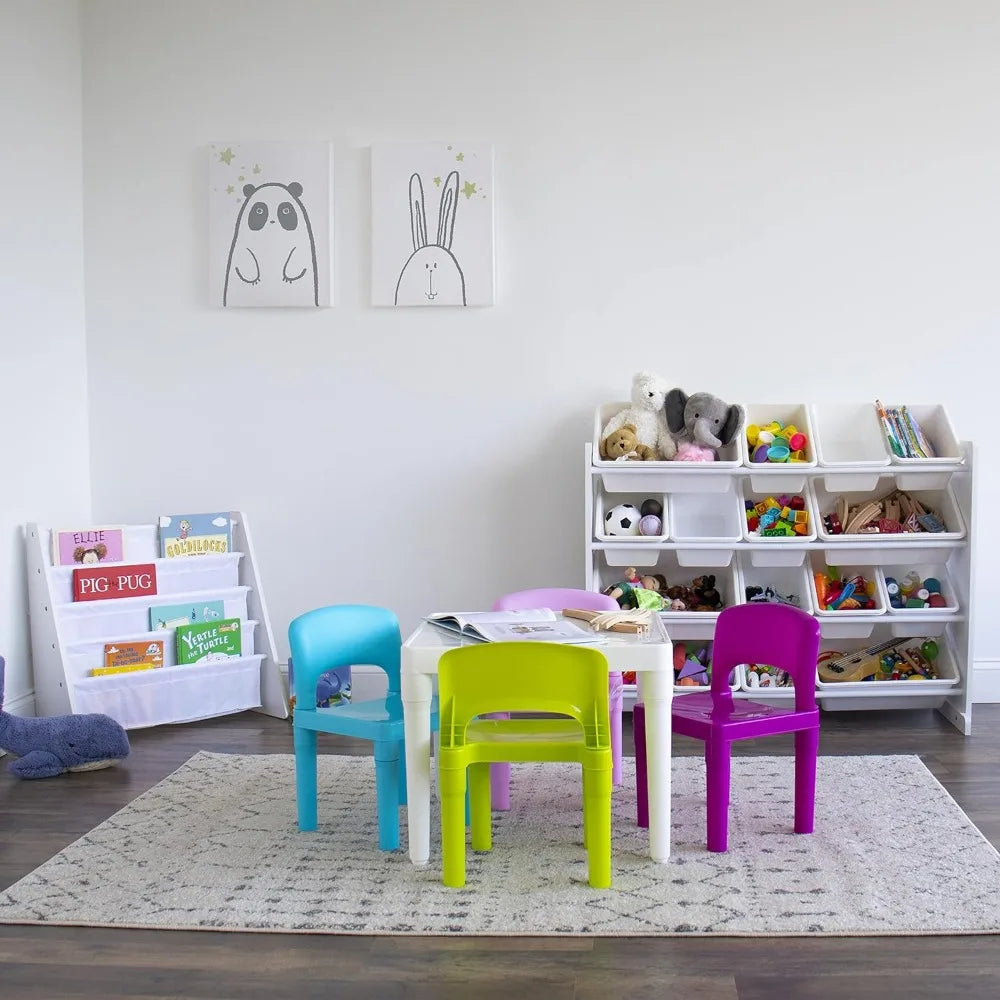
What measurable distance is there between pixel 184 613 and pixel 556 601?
64.0 inches

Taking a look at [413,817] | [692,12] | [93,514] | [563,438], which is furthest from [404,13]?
[413,817]

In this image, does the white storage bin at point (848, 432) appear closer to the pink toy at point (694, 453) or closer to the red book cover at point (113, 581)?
the pink toy at point (694, 453)

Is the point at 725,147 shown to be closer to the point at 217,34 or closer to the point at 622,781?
the point at 217,34

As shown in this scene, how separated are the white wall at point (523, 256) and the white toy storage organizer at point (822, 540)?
0.31 m

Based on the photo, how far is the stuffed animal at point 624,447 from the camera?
4262mm

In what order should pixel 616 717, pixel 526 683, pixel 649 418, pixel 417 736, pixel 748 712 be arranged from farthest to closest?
pixel 649 418 < pixel 616 717 < pixel 748 712 < pixel 417 736 < pixel 526 683

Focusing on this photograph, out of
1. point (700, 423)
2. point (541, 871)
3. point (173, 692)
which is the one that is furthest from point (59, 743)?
point (700, 423)

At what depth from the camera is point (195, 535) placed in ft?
14.9

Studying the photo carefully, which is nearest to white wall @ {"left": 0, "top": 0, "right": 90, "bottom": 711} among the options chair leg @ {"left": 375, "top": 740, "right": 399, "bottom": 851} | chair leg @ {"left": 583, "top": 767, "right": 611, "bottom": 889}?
chair leg @ {"left": 375, "top": 740, "right": 399, "bottom": 851}

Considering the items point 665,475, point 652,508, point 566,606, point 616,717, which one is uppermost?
point 665,475

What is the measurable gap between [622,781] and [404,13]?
10.3 ft

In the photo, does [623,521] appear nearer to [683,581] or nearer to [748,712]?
[683,581]

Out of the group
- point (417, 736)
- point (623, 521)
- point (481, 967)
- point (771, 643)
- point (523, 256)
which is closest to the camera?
point (481, 967)

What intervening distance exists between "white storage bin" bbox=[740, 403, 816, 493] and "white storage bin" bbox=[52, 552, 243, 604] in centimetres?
207
